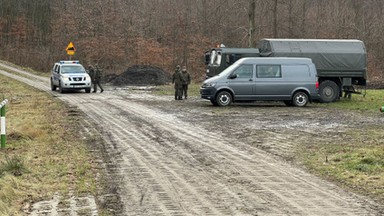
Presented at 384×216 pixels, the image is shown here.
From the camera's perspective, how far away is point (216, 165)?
9758 millimetres

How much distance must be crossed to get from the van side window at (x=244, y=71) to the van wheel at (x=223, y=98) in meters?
0.91

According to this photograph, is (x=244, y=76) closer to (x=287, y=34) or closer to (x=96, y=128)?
(x=96, y=128)

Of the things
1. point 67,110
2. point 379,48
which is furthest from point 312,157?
point 379,48

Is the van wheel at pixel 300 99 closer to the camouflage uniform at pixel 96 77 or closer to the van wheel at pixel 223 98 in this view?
the van wheel at pixel 223 98

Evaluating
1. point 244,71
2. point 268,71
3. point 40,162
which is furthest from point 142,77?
point 40,162

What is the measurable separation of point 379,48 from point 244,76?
36.4m

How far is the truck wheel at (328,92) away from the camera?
25609mm

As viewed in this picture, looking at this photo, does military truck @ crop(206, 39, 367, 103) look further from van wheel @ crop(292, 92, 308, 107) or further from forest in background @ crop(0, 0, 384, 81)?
forest in background @ crop(0, 0, 384, 81)

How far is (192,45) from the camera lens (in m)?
62.6

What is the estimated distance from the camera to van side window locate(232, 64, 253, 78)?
2205 cm

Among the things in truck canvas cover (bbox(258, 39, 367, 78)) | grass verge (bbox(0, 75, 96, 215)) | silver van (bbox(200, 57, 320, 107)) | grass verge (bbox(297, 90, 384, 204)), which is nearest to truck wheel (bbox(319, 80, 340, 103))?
truck canvas cover (bbox(258, 39, 367, 78))

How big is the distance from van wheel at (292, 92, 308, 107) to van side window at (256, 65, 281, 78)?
3.86 feet

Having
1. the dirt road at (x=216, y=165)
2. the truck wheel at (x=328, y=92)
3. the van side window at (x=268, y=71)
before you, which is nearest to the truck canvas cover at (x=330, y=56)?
the truck wheel at (x=328, y=92)

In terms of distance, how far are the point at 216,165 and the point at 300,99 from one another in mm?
13620
